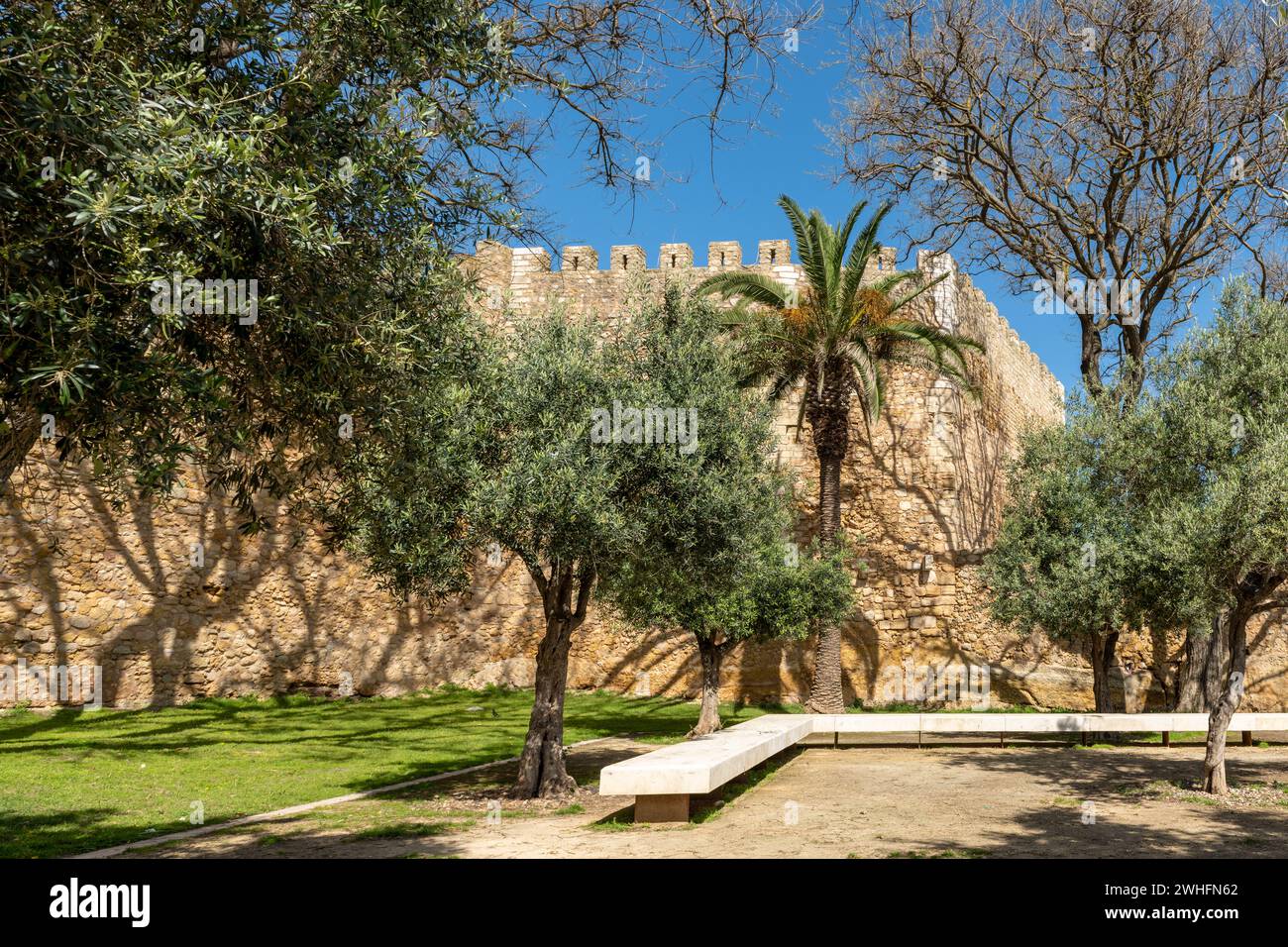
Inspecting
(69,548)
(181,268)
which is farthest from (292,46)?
(69,548)

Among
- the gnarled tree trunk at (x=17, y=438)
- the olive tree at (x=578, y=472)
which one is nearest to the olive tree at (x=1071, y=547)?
the olive tree at (x=578, y=472)

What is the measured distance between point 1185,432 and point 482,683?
1569 cm

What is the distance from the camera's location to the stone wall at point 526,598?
17.1 m

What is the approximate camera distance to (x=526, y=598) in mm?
22953

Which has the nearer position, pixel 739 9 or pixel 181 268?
pixel 181 268

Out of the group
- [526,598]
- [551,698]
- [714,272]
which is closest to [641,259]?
[714,272]

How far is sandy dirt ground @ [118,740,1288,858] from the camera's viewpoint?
723 centimetres

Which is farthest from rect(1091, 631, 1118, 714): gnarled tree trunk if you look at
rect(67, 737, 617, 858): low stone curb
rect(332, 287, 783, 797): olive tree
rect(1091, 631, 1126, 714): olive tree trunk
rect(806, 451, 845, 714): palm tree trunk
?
rect(67, 737, 617, 858): low stone curb

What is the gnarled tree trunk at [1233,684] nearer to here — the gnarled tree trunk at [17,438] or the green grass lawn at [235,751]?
the green grass lawn at [235,751]

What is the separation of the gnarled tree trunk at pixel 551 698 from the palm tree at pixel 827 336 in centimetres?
861

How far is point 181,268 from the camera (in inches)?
166

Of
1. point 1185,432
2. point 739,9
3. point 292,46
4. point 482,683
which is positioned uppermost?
point 739,9

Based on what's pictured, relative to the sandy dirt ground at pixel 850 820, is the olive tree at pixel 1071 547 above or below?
above
